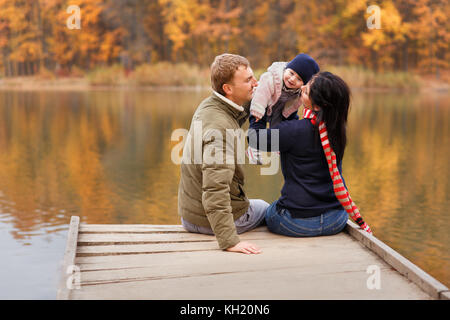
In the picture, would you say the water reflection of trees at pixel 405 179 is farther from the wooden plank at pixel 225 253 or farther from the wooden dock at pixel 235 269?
the wooden dock at pixel 235 269

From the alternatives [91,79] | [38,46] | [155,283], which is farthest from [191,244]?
[38,46]

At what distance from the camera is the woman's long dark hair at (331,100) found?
301 centimetres

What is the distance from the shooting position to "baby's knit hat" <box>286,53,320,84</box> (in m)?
3.24

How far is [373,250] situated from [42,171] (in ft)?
21.4

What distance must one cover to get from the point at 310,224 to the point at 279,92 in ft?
2.31

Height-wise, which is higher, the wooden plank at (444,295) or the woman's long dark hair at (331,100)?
the woman's long dark hair at (331,100)

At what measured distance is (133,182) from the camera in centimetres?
791

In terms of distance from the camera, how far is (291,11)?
3547 centimetres

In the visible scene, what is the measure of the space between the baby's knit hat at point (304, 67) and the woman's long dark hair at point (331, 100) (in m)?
0.18

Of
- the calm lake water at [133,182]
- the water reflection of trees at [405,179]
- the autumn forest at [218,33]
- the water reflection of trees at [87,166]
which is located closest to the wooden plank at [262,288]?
the calm lake water at [133,182]

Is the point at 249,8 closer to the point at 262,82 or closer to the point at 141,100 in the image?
the point at 141,100

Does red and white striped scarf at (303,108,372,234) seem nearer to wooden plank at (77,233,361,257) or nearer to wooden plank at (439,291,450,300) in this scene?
wooden plank at (77,233,361,257)

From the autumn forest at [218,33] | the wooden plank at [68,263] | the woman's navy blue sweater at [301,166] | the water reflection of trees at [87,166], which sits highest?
the autumn forest at [218,33]
